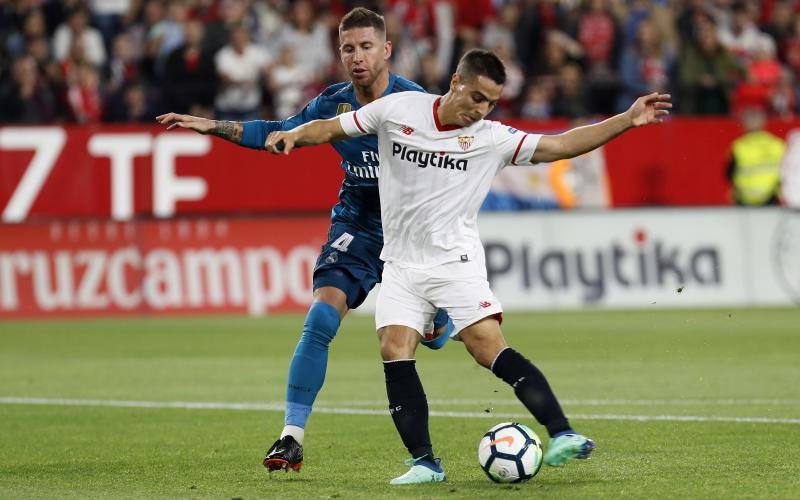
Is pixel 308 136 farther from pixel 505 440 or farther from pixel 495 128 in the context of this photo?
pixel 505 440

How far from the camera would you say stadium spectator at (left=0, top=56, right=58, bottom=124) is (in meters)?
21.1

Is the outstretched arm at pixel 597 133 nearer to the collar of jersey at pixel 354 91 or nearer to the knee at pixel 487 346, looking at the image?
the knee at pixel 487 346

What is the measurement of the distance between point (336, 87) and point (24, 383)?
546 cm

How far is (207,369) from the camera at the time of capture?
1388 cm

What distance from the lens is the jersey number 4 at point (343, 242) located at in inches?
333

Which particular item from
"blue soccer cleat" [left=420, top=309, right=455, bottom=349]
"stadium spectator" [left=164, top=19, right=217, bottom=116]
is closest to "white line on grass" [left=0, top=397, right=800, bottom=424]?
"blue soccer cleat" [left=420, top=309, right=455, bottom=349]

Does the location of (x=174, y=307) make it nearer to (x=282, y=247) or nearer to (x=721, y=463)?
(x=282, y=247)

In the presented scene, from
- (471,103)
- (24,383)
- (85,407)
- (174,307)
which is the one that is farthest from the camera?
(174,307)

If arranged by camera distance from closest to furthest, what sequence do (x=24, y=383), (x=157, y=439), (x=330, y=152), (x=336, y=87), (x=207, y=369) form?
(x=336, y=87), (x=157, y=439), (x=24, y=383), (x=207, y=369), (x=330, y=152)

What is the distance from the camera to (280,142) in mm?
7230

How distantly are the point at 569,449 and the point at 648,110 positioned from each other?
1.69 meters

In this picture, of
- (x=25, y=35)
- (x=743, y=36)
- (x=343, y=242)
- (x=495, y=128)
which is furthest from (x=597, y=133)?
(x=743, y=36)

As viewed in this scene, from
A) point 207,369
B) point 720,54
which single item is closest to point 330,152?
point 720,54

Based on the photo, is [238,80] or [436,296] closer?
[436,296]
